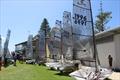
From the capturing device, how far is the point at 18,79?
15.0m

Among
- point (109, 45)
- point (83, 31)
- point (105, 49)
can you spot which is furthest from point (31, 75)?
point (105, 49)

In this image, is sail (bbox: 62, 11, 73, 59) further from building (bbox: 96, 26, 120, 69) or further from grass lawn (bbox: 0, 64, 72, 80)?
building (bbox: 96, 26, 120, 69)

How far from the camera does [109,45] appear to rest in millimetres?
26203

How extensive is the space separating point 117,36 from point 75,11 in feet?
37.1

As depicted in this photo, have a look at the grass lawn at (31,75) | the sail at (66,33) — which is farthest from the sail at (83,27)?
the sail at (66,33)

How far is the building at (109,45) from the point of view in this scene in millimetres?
24141

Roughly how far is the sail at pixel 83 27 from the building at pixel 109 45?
9635mm

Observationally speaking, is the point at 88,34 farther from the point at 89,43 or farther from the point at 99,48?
the point at 99,48

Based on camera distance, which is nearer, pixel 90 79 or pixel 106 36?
pixel 90 79

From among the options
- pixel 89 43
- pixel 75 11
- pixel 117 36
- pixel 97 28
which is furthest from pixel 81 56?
pixel 97 28

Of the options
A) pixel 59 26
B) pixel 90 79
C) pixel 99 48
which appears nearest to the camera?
pixel 90 79

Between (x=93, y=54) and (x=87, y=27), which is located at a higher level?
(x=87, y=27)

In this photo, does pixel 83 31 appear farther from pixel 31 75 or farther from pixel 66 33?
pixel 66 33

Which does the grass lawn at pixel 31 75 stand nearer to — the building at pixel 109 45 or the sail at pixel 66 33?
the sail at pixel 66 33
